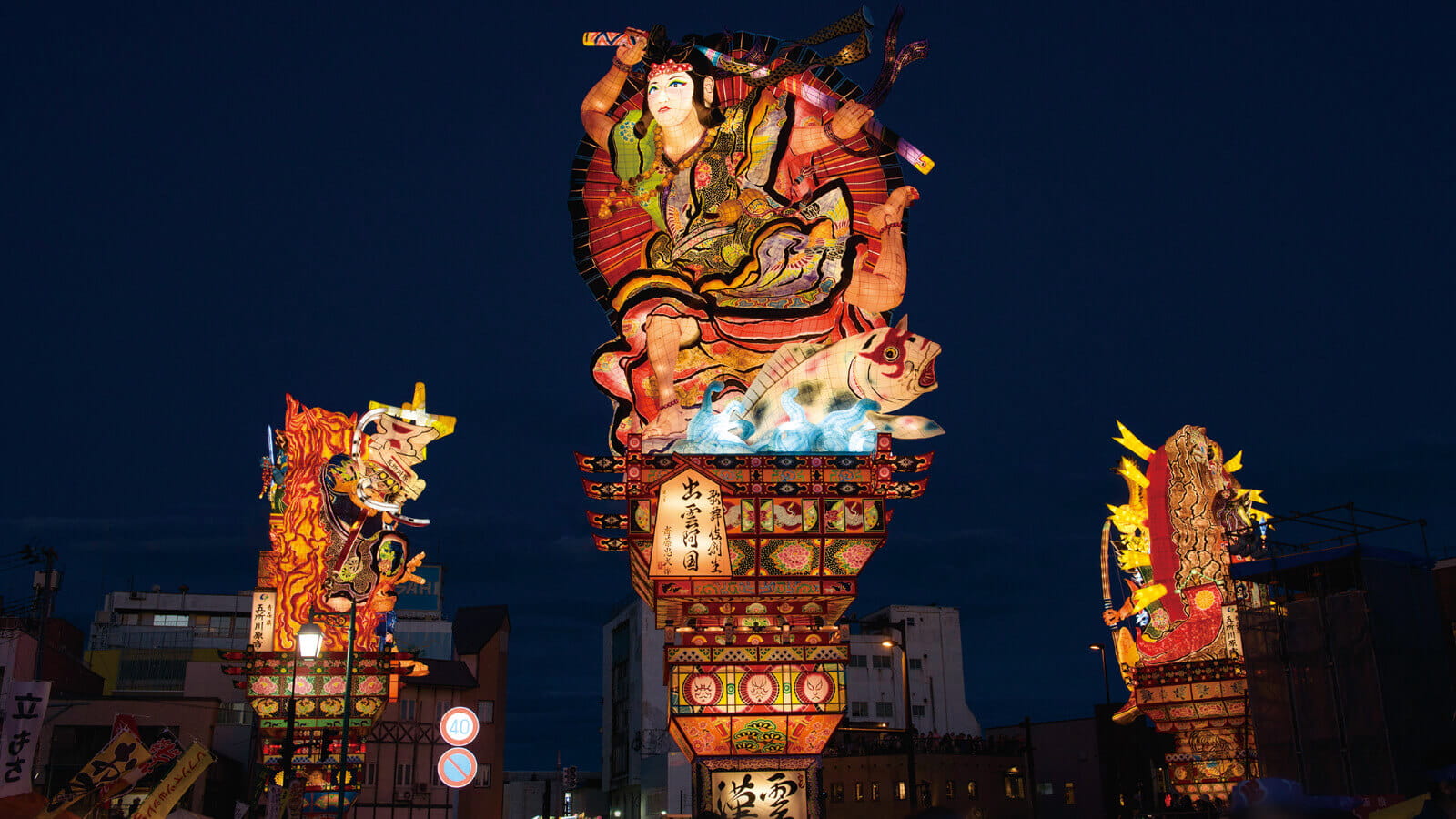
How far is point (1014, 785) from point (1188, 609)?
64.4 feet

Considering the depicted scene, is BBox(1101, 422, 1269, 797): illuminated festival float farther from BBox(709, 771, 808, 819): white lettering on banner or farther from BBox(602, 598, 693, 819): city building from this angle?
BBox(602, 598, 693, 819): city building

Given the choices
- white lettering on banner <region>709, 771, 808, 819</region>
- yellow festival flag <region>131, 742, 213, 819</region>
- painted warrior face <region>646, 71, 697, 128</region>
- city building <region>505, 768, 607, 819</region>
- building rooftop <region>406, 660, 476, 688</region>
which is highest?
painted warrior face <region>646, 71, 697, 128</region>

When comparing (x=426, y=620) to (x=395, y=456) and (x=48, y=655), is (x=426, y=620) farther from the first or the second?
(x=395, y=456)

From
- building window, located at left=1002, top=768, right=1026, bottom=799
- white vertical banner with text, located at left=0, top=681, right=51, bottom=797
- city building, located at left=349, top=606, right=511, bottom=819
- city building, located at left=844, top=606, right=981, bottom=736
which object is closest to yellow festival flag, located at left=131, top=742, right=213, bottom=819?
white vertical banner with text, located at left=0, top=681, right=51, bottom=797

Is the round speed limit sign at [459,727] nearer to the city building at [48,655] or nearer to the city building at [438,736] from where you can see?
the city building at [48,655]

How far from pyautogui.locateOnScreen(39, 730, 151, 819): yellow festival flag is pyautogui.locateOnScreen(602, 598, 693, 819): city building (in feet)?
172

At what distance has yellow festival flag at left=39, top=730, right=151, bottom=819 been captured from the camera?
21109mm

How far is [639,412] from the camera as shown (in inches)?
1292

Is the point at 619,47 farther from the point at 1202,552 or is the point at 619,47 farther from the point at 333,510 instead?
the point at 1202,552

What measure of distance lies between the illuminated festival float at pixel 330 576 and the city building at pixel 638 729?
32200 mm

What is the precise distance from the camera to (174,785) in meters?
22.5

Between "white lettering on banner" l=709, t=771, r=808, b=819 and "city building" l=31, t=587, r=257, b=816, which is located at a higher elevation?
"city building" l=31, t=587, r=257, b=816

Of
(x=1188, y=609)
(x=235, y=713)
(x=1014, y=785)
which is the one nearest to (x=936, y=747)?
(x=1014, y=785)

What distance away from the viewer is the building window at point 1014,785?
6212cm
